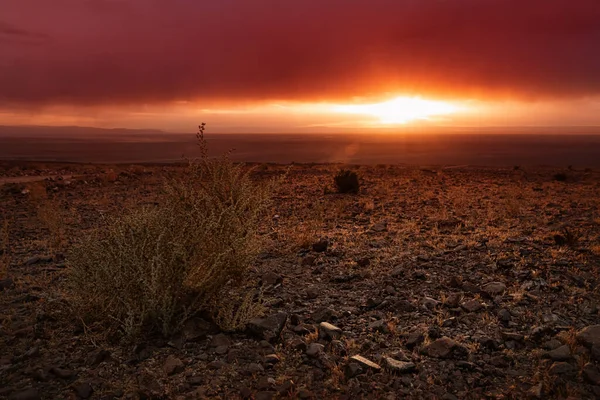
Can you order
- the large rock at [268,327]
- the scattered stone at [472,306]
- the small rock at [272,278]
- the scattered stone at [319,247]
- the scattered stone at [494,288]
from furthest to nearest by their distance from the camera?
the scattered stone at [319,247]
the small rock at [272,278]
the scattered stone at [494,288]
the scattered stone at [472,306]
the large rock at [268,327]

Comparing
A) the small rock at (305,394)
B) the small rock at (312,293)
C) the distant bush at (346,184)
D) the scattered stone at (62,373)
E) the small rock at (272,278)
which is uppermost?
the distant bush at (346,184)

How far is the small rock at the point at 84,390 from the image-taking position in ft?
11.1

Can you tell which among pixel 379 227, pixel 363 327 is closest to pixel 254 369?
pixel 363 327

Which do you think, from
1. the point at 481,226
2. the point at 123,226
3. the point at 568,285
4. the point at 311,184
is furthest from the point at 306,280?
the point at 311,184

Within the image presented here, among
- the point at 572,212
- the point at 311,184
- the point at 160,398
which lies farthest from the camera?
the point at 311,184

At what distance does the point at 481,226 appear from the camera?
29.6ft

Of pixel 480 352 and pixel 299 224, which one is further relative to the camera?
pixel 299 224

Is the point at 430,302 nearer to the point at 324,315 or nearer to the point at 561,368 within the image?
the point at 324,315

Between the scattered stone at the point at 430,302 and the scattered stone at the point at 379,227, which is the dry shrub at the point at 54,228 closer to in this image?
the scattered stone at the point at 379,227

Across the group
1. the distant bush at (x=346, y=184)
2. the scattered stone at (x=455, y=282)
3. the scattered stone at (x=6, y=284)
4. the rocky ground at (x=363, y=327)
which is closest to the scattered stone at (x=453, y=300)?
the rocky ground at (x=363, y=327)

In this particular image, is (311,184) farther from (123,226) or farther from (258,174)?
(123,226)

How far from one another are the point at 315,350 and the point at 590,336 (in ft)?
8.32

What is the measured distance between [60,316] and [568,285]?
19.5 feet

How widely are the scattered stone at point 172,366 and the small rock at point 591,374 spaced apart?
334cm
